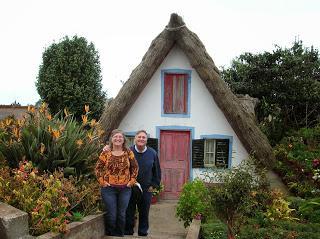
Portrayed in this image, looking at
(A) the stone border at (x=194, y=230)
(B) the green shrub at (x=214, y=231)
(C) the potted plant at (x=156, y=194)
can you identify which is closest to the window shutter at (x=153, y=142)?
(C) the potted plant at (x=156, y=194)

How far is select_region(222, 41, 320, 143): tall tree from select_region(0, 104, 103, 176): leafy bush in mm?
10212

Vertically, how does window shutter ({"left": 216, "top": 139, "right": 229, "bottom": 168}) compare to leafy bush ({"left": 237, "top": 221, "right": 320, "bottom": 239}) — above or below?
above

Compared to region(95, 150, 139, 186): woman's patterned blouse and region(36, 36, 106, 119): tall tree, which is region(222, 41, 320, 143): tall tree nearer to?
region(36, 36, 106, 119): tall tree

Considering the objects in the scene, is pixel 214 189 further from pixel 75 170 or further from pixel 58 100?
pixel 58 100

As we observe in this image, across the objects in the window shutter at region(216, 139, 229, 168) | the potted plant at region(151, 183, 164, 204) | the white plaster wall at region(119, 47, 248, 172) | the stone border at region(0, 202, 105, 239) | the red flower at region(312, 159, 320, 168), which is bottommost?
the potted plant at region(151, 183, 164, 204)

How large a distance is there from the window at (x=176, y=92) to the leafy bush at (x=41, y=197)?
225 inches

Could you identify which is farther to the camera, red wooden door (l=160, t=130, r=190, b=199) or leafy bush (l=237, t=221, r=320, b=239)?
red wooden door (l=160, t=130, r=190, b=199)

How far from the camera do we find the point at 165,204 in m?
11.4

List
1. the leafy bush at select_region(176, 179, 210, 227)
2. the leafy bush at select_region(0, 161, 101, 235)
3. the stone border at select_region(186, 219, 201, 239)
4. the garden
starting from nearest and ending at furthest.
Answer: the leafy bush at select_region(0, 161, 101, 235)
the garden
the stone border at select_region(186, 219, 201, 239)
the leafy bush at select_region(176, 179, 210, 227)

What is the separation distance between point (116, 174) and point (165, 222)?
354 cm

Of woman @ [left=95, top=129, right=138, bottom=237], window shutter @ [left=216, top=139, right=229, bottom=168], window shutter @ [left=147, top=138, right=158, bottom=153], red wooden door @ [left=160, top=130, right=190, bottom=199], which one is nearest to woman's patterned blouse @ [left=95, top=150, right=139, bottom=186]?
woman @ [left=95, top=129, right=138, bottom=237]

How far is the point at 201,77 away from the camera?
11477 millimetres

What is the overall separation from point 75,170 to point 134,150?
1185 mm

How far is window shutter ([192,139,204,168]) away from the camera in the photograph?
A: 464 inches
